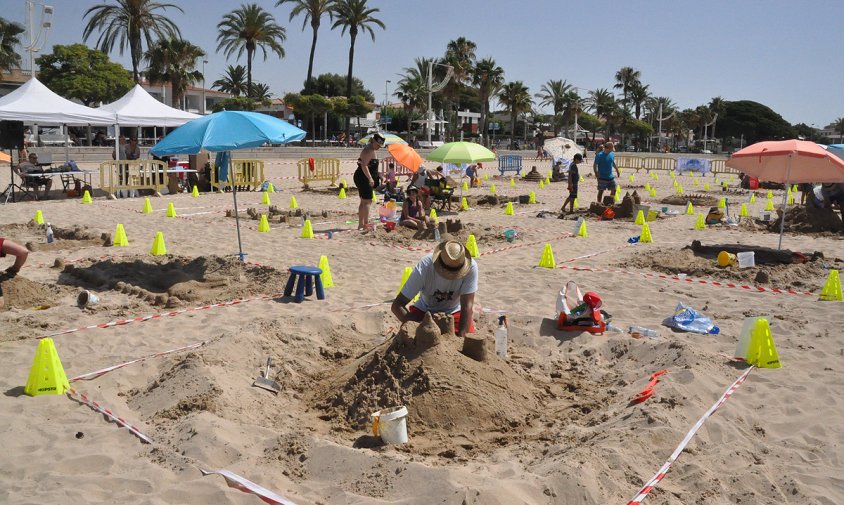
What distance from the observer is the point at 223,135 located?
863 centimetres

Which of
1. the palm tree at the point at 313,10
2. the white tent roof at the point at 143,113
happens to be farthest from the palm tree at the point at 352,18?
the white tent roof at the point at 143,113

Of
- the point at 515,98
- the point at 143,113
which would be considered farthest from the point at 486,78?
the point at 143,113

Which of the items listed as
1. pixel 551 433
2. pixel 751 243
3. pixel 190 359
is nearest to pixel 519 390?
pixel 551 433

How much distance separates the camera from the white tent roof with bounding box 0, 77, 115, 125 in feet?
55.8

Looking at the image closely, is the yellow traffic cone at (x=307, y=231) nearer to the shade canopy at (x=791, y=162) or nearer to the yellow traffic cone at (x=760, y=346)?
the shade canopy at (x=791, y=162)

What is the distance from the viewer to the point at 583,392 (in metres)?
5.25

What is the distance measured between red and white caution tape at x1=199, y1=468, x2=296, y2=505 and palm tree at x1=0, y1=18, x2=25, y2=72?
58.3 metres

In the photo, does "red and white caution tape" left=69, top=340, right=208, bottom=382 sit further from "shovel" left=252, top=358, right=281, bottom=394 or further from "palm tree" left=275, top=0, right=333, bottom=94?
"palm tree" left=275, top=0, right=333, bottom=94

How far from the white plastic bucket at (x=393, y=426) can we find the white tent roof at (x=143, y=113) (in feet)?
56.5

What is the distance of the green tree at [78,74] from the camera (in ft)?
143

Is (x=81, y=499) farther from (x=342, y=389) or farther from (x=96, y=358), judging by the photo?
(x=96, y=358)

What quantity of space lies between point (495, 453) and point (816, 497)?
174 cm

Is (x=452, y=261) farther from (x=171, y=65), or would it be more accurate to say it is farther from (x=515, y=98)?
(x=515, y=98)

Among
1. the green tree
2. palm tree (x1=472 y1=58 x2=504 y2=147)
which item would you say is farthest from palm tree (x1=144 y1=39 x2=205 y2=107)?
palm tree (x1=472 y1=58 x2=504 y2=147)
